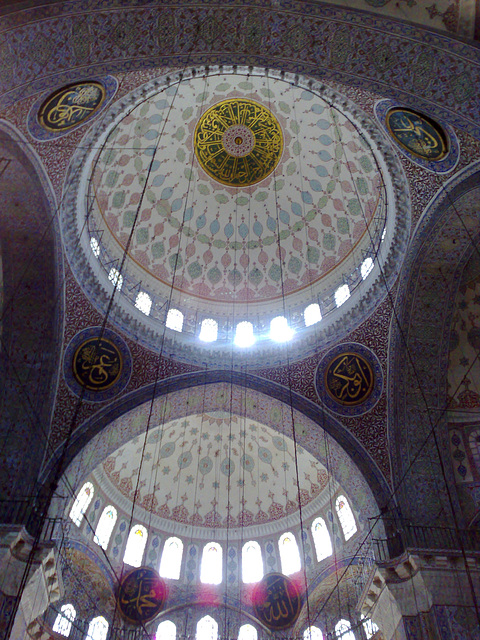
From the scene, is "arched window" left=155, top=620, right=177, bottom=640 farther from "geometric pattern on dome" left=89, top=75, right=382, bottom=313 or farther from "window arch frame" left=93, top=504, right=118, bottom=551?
"geometric pattern on dome" left=89, top=75, right=382, bottom=313

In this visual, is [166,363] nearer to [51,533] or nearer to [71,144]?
[51,533]

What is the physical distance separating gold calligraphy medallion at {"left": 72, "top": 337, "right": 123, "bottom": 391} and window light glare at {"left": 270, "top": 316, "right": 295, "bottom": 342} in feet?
11.6

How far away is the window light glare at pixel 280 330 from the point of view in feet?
37.4

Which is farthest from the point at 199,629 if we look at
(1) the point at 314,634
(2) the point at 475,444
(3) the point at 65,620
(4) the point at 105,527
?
(2) the point at 475,444

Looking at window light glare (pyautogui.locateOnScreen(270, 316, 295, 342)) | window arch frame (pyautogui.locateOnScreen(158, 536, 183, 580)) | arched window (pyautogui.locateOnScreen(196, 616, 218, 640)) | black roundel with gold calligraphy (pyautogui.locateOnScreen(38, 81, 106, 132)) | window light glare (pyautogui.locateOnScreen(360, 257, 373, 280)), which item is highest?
window light glare (pyautogui.locateOnScreen(360, 257, 373, 280))

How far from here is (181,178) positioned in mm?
12273

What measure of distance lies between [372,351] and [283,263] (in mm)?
3628


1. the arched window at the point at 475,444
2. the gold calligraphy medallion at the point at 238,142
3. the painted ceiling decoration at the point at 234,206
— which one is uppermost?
the gold calligraphy medallion at the point at 238,142

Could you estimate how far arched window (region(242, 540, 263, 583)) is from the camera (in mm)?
13055

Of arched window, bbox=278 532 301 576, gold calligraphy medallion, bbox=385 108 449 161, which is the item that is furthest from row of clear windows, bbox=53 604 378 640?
gold calligraphy medallion, bbox=385 108 449 161

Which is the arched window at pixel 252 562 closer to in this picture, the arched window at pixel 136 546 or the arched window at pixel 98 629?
the arched window at pixel 136 546

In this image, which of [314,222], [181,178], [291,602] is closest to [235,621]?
[291,602]

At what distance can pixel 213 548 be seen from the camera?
13.7 metres

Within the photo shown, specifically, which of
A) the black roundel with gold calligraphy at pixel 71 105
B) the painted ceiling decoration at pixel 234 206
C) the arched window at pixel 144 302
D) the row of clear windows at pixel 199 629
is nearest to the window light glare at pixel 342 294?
the painted ceiling decoration at pixel 234 206
